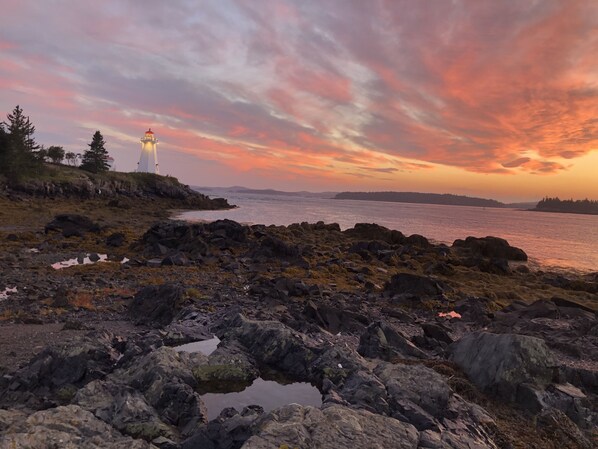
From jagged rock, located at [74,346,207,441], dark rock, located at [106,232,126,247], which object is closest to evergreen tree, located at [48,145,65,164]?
dark rock, located at [106,232,126,247]

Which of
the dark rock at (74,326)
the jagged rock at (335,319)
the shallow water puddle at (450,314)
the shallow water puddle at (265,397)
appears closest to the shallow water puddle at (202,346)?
the shallow water puddle at (265,397)

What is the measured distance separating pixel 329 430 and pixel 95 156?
122 meters

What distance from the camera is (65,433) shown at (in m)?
6.25

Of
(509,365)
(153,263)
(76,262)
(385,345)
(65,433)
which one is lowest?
(76,262)

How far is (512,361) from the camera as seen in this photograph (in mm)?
10469

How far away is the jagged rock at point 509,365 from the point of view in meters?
10.2

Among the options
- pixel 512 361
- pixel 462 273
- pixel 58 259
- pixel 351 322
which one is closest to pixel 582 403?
pixel 512 361

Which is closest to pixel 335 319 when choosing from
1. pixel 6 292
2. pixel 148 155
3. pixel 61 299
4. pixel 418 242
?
pixel 61 299

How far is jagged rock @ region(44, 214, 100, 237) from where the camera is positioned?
119ft

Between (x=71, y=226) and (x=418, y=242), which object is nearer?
(x=71, y=226)

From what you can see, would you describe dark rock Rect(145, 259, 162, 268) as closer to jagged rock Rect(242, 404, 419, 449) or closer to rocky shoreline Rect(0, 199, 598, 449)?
rocky shoreline Rect(0, 199, 598, 449)

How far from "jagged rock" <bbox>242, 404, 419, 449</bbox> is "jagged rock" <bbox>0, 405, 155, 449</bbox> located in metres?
2.08

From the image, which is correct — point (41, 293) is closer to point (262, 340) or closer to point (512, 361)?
point (262, 340)

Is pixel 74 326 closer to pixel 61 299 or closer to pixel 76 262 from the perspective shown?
pixel 61 299
